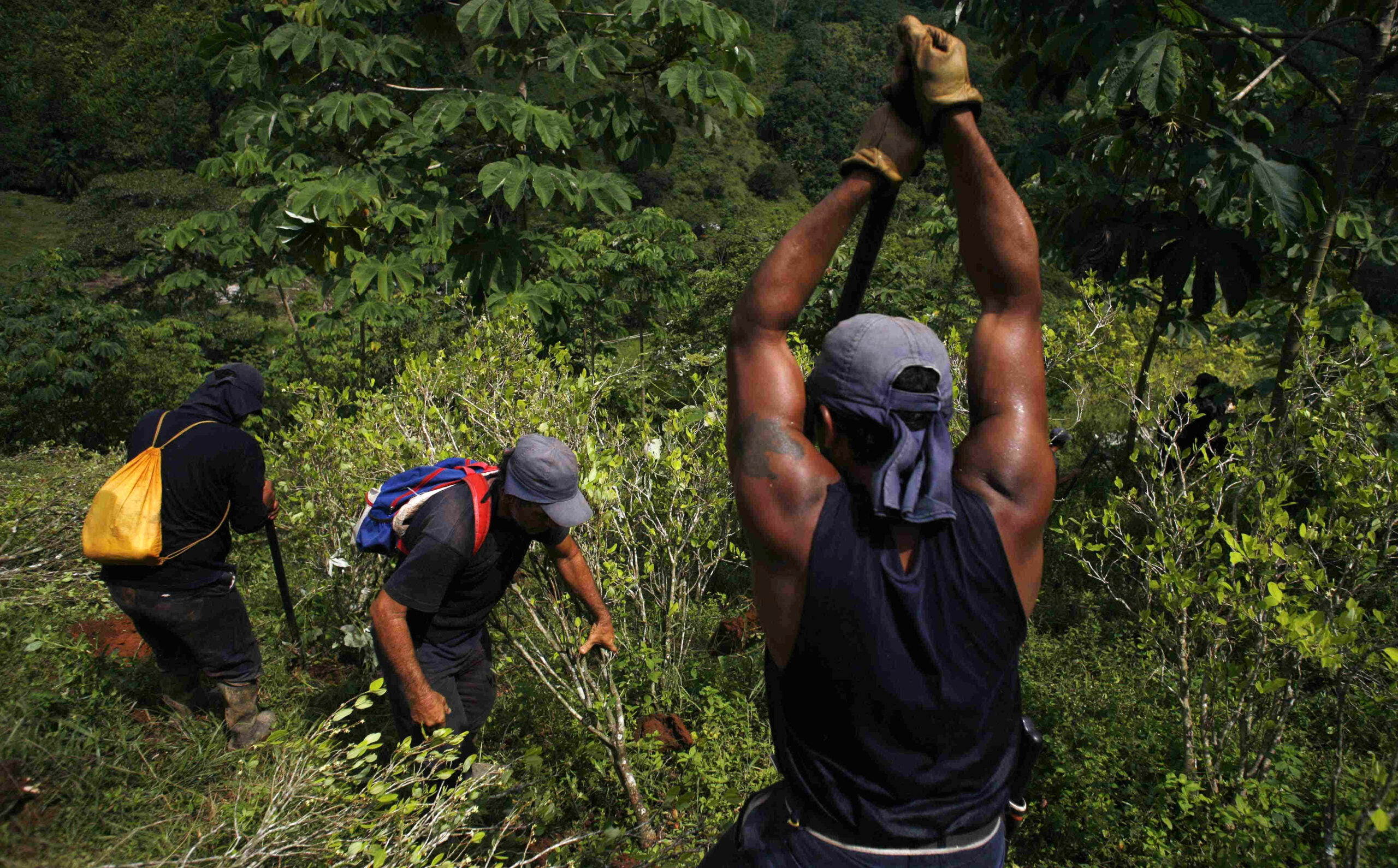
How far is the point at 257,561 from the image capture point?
224 inches

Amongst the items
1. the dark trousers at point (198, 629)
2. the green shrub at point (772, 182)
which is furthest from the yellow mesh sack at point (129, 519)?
the green shrub at point (772, 182)

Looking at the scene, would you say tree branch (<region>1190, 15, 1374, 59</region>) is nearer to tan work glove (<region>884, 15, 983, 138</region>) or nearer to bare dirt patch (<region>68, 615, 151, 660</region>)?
tan work glove (<region>884, 15, 983, 138</region>)

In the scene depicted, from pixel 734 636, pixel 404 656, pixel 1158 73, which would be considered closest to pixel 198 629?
pixel 404 656

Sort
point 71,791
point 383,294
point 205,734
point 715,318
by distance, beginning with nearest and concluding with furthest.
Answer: point 71,791, point 205,734, point 383,294, point 715,318

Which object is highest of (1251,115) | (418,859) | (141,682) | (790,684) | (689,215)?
(1251,115)

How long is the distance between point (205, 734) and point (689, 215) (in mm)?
40015

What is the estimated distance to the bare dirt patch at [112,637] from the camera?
4.15 meters

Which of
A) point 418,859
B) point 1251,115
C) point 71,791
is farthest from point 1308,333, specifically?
point 71,791

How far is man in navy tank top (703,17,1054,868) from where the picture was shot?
1234 mm

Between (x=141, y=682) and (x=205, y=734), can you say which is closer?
(x=205, y=734)

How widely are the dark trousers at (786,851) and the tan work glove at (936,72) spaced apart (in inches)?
47.3

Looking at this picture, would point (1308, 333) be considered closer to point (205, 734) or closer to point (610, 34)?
point (610, 34)

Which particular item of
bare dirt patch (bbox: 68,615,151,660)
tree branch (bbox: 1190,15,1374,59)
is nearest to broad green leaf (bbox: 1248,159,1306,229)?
tree branch (bbox: 1190,15,1374,59)

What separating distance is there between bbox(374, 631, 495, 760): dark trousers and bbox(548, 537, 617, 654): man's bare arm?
1.23ft
